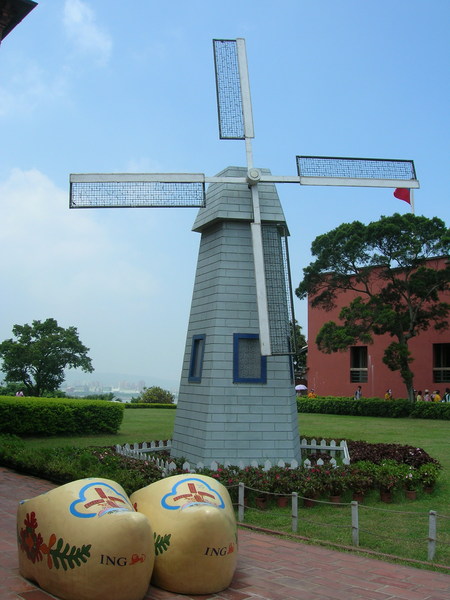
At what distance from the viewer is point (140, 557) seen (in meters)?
4.71

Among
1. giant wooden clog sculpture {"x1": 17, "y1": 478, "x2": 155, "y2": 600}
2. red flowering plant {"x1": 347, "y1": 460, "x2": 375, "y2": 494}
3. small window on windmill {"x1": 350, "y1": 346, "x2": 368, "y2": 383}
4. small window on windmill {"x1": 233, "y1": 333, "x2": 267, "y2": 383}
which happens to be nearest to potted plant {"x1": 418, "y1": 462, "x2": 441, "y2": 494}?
red flowering plant {"x1": 347, "y1": 460, "x2": 375, "y2": 494}

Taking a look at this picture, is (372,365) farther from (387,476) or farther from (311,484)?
(311,484)

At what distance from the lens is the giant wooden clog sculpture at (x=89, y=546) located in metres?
4.60

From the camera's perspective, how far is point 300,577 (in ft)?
18.7

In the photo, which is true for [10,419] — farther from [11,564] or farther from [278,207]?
[11,564]

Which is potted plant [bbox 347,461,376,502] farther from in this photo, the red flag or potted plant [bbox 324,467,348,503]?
the red flag

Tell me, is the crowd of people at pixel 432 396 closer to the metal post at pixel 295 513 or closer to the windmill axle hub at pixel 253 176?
the windmill axle hub at pixel 253 176

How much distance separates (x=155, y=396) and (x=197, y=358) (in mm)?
29155

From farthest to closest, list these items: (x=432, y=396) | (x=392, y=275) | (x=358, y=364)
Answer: (x=358, y=364) → (x=432, y=396) → (x=392, y=275)

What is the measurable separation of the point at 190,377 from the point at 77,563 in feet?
23.0

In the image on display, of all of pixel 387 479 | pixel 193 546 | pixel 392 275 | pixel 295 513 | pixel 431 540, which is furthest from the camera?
pixel 392 275

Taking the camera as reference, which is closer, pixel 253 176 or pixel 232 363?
pixel 232 363

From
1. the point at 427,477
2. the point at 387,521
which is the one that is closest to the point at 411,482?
the point at 427,477

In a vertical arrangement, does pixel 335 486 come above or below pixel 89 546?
below
